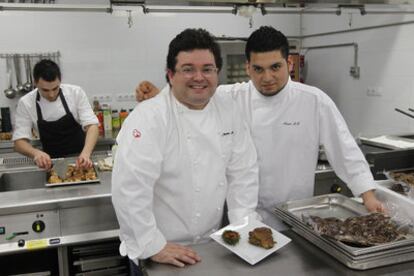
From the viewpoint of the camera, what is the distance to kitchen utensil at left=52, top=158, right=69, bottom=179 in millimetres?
2222

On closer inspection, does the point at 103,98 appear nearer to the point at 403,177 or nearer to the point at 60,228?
the point at 60,228

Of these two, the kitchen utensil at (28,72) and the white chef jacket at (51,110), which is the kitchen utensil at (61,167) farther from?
the kitchen utensil at (28,72)

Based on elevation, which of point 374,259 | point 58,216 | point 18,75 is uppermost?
point 18,75

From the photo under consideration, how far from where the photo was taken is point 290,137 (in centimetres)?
177

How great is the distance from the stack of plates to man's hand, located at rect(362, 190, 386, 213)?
0.03 metres

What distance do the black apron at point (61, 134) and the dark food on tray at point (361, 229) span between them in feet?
6.75

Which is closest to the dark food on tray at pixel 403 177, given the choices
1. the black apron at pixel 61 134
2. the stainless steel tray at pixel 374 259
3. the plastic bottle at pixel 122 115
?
the stainless steel tray at pixel 374 259

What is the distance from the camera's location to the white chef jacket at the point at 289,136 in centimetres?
176

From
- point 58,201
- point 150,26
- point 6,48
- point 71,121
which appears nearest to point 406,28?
point 150,26

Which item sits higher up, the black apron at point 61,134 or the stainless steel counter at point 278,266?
the black apron at point 61,134

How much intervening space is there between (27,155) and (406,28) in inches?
119

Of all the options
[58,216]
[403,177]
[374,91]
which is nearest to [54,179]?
[58,216]

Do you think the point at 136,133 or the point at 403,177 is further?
the point at 403,177

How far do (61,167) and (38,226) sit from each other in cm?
56
